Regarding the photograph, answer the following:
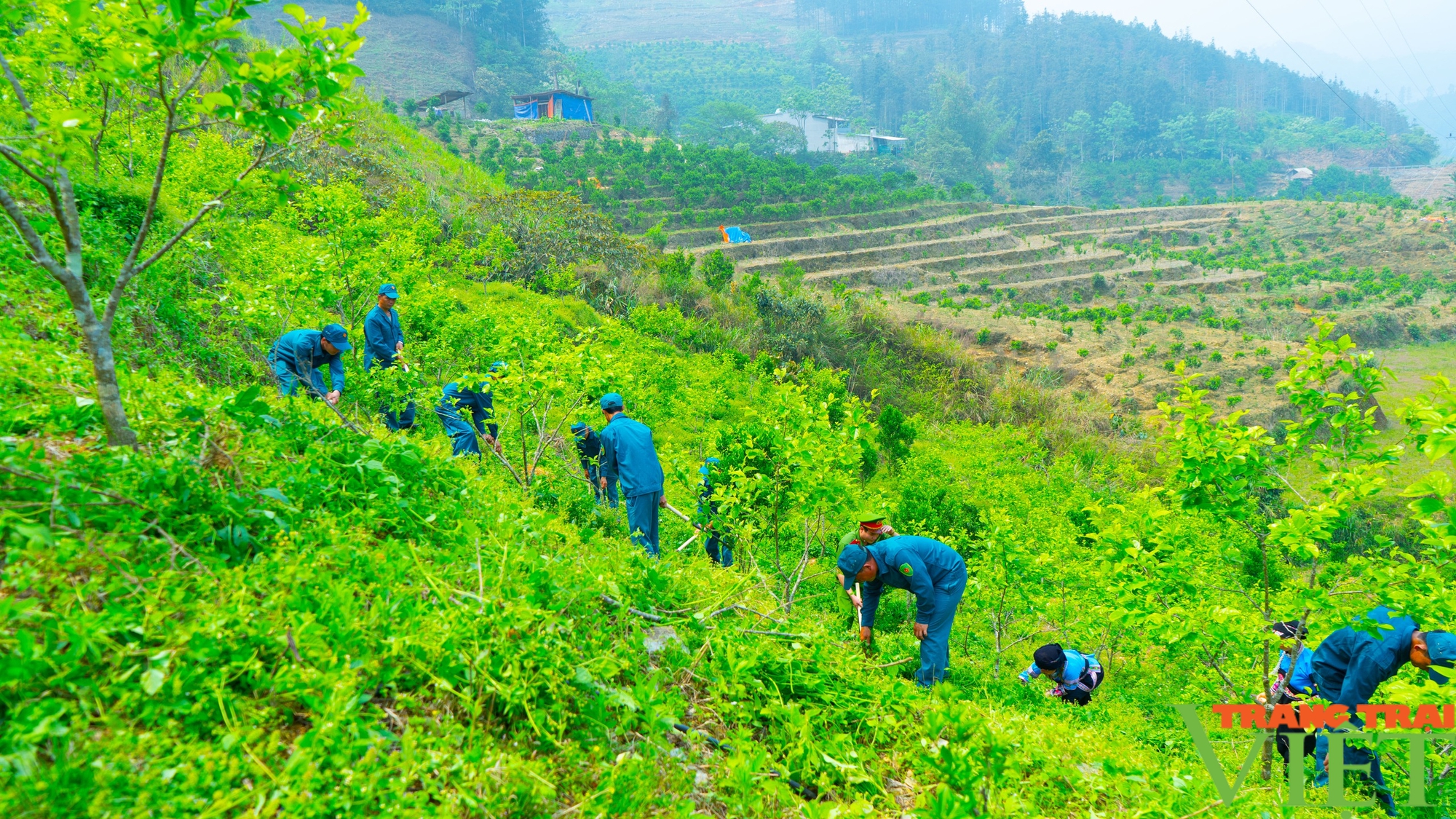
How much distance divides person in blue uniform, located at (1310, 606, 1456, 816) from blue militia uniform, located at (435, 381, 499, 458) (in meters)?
6.37

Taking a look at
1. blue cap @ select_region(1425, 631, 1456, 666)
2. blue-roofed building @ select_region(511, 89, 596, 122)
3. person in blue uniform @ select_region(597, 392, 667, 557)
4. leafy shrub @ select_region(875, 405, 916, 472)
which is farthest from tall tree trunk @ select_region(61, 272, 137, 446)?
blue-roofed building @ select_region(511, 89, 596, 122)

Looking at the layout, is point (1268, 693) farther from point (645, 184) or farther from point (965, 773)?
point (645, 184)

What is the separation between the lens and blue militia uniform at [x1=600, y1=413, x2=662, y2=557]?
18.7 feet

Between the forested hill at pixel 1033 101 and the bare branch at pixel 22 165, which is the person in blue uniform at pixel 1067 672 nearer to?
the bare branch at pixel 22 165

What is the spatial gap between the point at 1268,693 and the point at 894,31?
15601 cm

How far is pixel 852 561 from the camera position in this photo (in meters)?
4.52

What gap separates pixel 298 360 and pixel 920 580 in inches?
203

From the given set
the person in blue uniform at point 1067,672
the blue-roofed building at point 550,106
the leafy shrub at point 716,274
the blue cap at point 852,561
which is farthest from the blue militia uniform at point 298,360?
the blue-roofed building at point 550,106

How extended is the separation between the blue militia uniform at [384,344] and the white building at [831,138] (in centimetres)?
7501

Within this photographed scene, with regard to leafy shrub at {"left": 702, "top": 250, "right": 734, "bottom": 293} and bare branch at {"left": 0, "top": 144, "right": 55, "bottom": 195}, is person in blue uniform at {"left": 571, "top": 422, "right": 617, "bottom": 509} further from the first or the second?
leafy shrub at {"left": 702, "top": 250, "right": 734, "bottom": 293}

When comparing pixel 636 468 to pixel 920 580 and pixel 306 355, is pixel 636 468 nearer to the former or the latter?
pixel 920 580

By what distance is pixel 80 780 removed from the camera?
168 centimetres

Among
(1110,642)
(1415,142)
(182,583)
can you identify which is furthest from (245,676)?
(1415,142)

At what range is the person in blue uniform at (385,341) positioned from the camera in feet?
20.8
